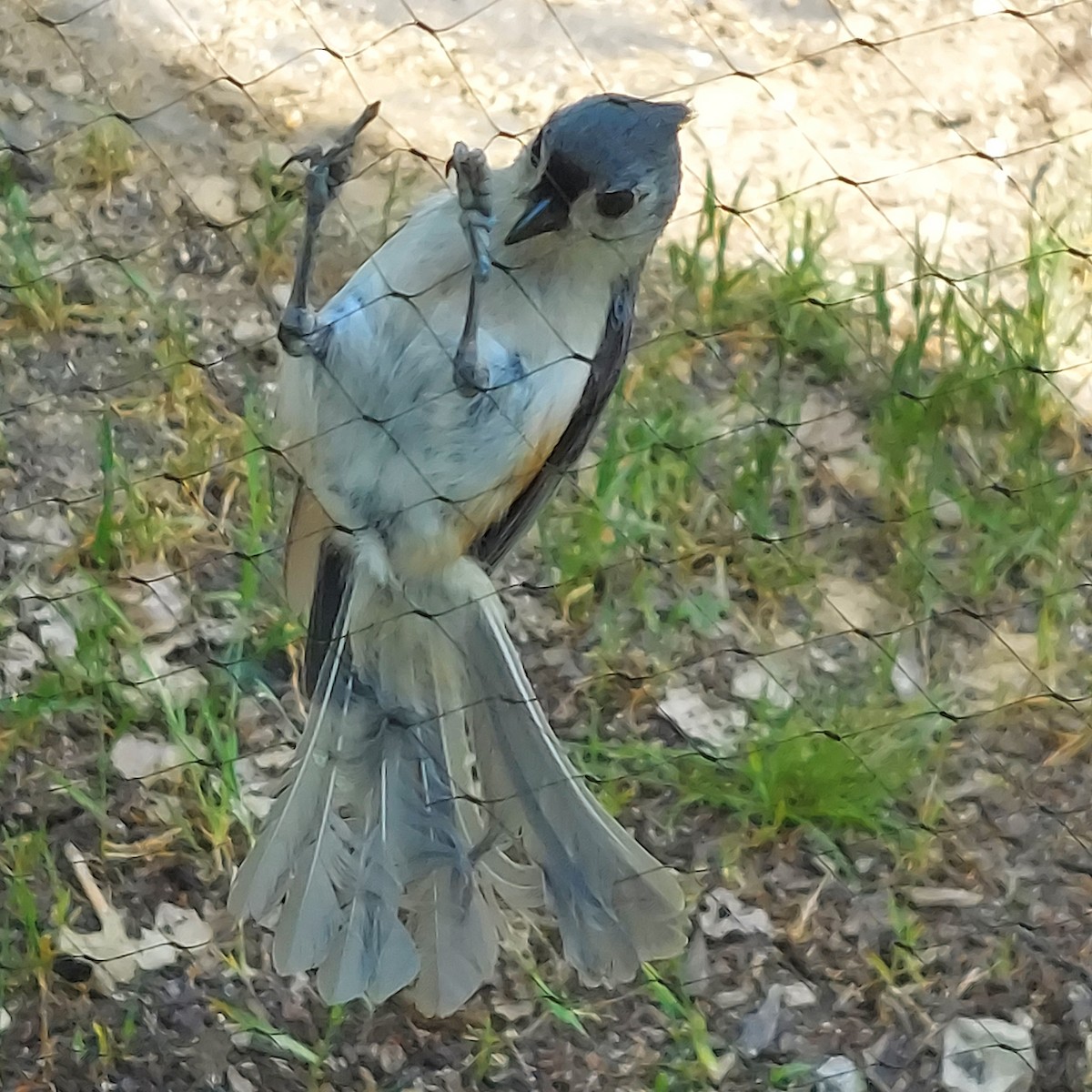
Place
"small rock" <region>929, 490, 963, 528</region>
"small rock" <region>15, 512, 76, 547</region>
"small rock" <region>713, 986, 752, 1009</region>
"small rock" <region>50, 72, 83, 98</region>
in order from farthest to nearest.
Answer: "small rock" <region>50, 72, 83, 98</region>
"small rock" <region>929, 490, 963, 528</region>
"small rock" <region>15, 512, 76, 547</region>
"small rock" <region>713, 986, 752, 1009</region>

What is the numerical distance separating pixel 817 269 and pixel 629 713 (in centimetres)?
62

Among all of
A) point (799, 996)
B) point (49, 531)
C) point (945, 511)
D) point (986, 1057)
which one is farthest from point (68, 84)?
point (986, 1057)

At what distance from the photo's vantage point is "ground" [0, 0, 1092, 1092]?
136 centimetres

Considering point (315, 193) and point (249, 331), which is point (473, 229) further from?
point (249, 331)

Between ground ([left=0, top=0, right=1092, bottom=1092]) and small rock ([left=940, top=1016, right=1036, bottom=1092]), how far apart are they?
0.5 inches

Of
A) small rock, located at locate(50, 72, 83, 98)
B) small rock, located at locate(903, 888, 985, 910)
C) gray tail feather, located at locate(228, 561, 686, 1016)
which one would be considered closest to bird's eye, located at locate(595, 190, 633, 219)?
gray tail feather, located at locate(228, 561, 686, 1016)

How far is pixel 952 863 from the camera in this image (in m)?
1.52

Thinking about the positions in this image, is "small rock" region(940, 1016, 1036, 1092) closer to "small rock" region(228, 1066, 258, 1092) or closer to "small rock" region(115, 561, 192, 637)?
"small rock" region(228, 1066, 258, 1092)

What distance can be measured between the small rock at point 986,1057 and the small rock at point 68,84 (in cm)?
157

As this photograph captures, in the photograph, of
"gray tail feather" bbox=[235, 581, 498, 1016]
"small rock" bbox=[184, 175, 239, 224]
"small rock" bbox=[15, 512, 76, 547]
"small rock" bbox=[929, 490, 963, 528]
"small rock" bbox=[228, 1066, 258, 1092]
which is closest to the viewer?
"gray tail feather" bbox=[235, 581, 498, 1016]

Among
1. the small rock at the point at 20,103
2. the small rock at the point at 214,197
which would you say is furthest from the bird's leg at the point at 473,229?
the small rock at the point at 20,103

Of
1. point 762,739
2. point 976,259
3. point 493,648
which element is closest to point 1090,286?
point 976,259

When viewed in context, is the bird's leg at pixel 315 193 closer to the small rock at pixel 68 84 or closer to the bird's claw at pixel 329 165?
the bird's claw at pixel 329 165

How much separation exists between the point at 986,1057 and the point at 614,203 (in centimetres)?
82
